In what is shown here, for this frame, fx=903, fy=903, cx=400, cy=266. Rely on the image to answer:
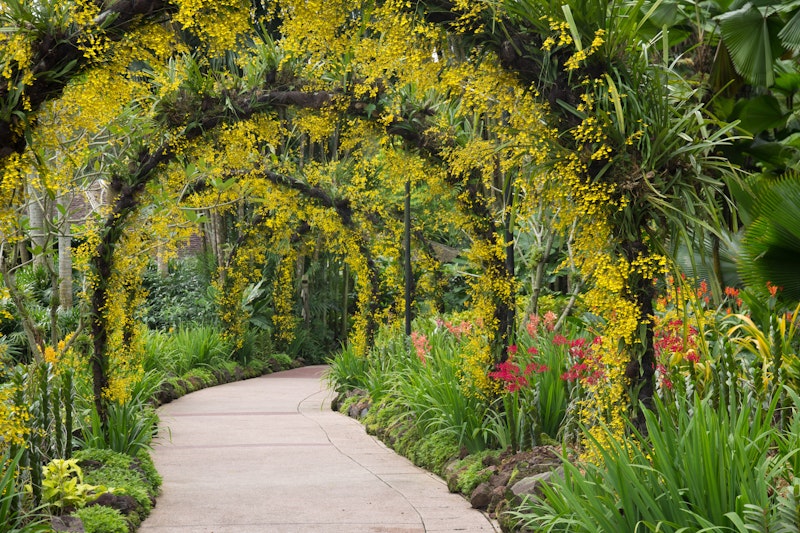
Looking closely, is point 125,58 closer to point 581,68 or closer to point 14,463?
point 14,463

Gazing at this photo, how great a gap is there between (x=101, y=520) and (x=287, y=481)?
2560mm

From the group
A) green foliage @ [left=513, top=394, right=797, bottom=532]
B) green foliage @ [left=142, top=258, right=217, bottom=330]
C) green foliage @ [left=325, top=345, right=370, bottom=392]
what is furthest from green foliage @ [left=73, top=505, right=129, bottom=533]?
green foliage @ [left=142, top=258, right=217, bottom=330]

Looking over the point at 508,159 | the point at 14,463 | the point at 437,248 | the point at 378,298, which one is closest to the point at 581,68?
the point at 508,159

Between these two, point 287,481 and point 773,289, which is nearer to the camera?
point 773,289

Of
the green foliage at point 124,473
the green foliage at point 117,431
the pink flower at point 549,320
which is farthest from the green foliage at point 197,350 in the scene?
the green foliage at point 124,473

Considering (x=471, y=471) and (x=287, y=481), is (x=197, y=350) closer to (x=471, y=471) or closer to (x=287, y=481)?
(x=287, y=481)

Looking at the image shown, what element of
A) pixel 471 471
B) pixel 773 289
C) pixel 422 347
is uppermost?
pixel 773 289

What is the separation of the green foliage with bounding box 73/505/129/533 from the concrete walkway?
0.47 meters

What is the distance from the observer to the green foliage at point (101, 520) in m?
5.95

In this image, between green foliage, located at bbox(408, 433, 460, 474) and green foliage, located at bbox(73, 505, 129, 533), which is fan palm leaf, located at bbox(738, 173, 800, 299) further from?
green foliage, located at bbox(73, 505, 129, 533)

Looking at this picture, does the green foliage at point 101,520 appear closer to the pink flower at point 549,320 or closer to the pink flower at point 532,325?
the pink flower at point 532,325

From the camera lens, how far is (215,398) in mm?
Result: 15484

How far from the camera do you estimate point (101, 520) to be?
6.02 meters

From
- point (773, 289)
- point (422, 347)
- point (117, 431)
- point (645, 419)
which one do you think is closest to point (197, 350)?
point (422, 347)
